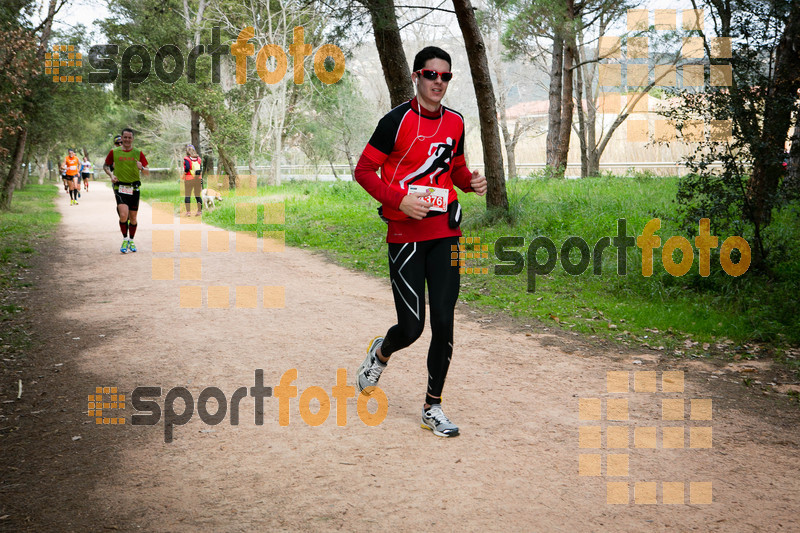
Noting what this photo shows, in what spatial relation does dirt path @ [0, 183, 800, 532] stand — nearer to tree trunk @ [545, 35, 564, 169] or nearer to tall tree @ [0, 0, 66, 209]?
Result: tall tree @ [0, 0, 66, 209]

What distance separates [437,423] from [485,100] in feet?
31.6

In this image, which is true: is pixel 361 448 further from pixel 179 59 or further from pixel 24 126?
pixel 179 59

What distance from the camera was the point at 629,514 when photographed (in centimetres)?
328

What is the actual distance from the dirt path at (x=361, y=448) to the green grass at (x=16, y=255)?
300 mm

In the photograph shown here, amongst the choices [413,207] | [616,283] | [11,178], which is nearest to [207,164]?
[11,178]

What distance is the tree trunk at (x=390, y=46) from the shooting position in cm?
1266

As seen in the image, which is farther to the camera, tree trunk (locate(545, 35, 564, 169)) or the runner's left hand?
tree trunk (locate(545, 35, 564, 169))

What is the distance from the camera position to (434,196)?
4.13m

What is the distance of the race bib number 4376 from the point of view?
4102 mm

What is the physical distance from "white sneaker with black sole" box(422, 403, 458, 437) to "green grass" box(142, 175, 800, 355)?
348 cm

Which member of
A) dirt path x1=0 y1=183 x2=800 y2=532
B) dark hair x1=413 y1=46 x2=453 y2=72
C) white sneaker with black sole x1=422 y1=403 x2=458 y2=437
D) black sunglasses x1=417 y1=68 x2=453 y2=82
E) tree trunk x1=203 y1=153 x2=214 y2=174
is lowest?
dirt path x1=0 y1=183 x2=800 y2=532

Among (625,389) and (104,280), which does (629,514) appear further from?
(104,280)

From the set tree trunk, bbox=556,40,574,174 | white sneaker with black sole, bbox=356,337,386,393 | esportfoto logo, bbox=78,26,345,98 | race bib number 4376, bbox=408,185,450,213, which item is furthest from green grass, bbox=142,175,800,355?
esportfoto logo, bbox=78,26,345,98

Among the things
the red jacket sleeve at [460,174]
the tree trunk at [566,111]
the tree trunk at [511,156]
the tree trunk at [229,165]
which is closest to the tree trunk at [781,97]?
the red jacket sleeve at [460,174]
